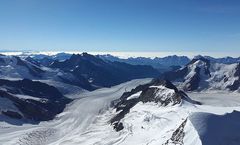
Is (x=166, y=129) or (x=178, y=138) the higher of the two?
(x=178, y=138)

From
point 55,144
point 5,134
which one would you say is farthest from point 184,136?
point 5,134

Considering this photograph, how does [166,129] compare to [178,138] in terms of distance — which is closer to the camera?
[178,138]

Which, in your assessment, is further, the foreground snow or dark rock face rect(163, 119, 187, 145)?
dark rock face rect(163, 119, 187, 145)

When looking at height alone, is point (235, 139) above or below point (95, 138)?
above

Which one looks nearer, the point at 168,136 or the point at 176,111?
the point at 168,136

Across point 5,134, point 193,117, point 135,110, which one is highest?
point 193,117

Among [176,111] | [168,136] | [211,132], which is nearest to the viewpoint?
[211,132]

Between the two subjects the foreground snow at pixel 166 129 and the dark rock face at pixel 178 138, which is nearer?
the foreground snow at pixel 166 129

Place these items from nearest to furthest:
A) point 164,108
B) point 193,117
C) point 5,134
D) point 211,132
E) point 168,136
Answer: point 211,132 → point 193,117 → point 168,136 → point 164,108 → point 5,134

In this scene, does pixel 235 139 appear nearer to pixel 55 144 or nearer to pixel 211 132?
pixel 211 132
